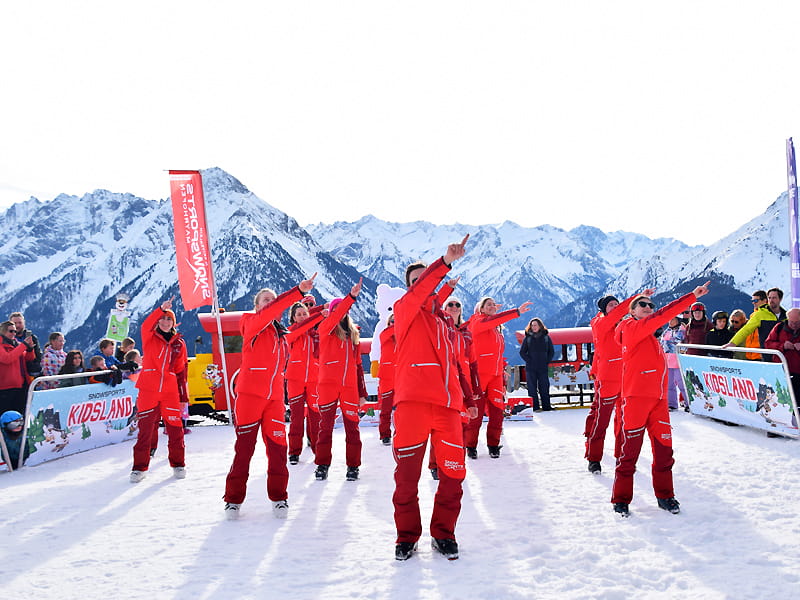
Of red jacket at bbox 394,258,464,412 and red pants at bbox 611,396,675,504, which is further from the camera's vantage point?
red pants at bbox 611,396,675,504

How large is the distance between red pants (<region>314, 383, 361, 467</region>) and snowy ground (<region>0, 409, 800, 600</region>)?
352 mm

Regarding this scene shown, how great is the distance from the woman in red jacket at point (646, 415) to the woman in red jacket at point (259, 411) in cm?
282

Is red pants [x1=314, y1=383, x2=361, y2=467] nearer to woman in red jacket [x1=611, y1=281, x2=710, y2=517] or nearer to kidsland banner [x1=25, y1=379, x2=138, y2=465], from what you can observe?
woman in red jacket [x1=611, y1=281, x2=710, y2=517]

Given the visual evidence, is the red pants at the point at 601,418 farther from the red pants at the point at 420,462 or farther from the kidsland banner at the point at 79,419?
the kidsland banner at the point at 79,419

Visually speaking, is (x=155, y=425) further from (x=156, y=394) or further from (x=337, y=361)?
(x=337, y=361)

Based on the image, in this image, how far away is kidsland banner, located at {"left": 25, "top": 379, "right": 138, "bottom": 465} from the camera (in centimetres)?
844

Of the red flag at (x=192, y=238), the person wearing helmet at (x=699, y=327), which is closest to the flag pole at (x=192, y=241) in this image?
the red flag at (x=192, y=238)

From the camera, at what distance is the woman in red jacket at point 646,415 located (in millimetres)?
5309

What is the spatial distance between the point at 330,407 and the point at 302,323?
102 cm

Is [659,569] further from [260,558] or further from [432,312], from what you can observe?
[260,558]

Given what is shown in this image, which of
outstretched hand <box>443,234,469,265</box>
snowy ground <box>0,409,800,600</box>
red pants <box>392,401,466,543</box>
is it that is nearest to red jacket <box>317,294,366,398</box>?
snowy ground <box>0,409,800,600</box>

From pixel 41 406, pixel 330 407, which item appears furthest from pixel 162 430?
pixel 330 407

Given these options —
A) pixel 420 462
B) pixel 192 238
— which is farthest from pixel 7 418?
pixel 420 462

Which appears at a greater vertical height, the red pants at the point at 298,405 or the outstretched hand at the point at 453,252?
the outstretched hand at the point at 453,252
